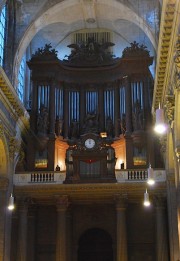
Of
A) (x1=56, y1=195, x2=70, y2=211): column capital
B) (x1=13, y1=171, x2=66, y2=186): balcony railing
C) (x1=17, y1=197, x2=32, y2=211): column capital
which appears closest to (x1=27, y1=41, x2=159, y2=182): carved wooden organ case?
(x1=13, y1=171, x2=66, y2=186): balcony railing

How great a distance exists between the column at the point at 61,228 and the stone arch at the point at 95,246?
3.16 m

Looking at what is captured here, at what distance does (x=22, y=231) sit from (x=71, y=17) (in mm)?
14113

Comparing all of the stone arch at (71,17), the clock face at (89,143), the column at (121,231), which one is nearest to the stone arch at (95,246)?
the column at (121,231)

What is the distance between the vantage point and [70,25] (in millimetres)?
32750

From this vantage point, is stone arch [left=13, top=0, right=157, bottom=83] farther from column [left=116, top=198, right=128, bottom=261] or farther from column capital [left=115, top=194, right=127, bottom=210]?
column [left=116, top=198, right=128, bottom=261]

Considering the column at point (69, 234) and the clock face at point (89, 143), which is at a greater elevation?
the clock face at point (89, 143)

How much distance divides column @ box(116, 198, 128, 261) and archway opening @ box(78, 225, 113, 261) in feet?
10.7

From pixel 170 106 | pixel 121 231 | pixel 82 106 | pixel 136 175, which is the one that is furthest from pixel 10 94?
pixel 121 231

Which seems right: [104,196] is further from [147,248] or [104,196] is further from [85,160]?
[147,248]

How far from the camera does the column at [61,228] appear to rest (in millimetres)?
25297

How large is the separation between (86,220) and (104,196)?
2769 millimetres

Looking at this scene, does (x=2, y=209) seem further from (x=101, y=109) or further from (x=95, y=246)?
(x=101, y=109)

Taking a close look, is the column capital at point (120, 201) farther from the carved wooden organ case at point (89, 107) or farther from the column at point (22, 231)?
the column at point (22, 231)

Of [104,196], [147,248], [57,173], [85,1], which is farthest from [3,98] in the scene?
[147,248]
